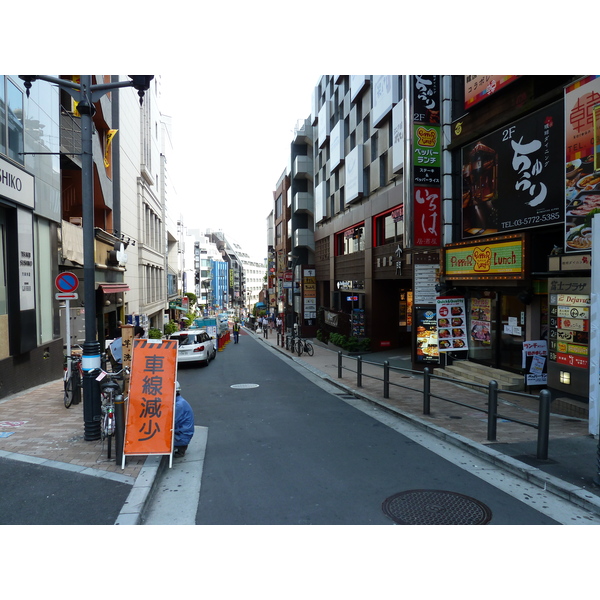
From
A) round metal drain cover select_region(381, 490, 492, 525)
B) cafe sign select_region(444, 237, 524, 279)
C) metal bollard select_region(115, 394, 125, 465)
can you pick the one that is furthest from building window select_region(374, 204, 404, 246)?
metal bollard select_region(115, 394, 125, 465)

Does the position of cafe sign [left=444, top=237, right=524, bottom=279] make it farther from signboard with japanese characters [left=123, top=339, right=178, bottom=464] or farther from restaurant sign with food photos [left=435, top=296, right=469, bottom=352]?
signboard with japanese characters [left=123, top=339, right=178, bottom=464]

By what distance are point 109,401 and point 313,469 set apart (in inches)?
151

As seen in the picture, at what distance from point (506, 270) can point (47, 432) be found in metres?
11.3

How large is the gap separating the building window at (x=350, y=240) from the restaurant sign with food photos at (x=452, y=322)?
11729 millimetres

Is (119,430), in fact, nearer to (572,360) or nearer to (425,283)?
(572,360)

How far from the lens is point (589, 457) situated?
7113 millimetres

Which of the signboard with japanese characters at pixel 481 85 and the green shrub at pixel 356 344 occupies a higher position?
the signboard with japanese characters at pixel 481 85

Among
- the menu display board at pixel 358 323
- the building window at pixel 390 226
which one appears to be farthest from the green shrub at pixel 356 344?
the building window at pixel 390 226

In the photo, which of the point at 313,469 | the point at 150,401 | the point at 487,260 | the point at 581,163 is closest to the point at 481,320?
the point at 487,260

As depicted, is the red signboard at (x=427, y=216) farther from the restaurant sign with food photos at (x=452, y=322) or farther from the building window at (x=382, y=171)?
the building window at (x=382, y=171)

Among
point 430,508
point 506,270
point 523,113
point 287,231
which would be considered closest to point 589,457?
point 430,508

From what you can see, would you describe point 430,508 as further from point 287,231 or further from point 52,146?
point 287,231

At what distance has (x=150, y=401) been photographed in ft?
23.9

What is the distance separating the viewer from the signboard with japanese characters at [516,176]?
1112 cm
